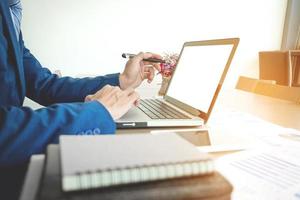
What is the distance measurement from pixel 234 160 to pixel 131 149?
11.6 inches

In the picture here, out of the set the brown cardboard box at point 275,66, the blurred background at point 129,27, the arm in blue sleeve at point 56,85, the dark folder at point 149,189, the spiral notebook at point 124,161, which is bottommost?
the brown cardboard box at point 275,66

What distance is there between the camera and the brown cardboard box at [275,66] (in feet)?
9.57

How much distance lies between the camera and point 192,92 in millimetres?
908

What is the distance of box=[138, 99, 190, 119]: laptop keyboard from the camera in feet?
2.62

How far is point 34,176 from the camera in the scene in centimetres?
27

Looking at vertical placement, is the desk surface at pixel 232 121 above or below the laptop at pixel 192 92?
below

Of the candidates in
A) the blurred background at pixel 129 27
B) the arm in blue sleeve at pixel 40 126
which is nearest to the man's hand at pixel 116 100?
the arm in blue sleeve at pixel 40 126

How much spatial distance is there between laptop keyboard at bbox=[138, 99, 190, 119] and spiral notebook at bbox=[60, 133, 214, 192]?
1.53 ft

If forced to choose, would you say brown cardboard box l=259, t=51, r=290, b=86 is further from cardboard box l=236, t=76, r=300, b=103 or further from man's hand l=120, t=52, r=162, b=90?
man's hand l=120, t=52, r=162, b=90

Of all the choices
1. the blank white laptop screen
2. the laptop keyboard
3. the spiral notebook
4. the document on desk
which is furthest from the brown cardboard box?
the spiral notebook

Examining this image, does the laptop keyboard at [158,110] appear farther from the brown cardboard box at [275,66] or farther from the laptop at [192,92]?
the brown cardboard box at [275,66]

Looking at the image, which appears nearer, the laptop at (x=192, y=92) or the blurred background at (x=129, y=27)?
the laptop at (x=192, y=92)

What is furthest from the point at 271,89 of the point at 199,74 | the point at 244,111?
the point at 199,74

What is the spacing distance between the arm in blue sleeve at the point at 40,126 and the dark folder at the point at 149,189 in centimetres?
19
